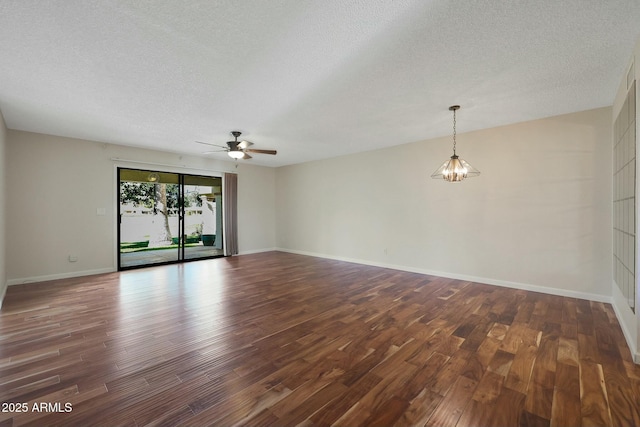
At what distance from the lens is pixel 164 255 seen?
24.7ft

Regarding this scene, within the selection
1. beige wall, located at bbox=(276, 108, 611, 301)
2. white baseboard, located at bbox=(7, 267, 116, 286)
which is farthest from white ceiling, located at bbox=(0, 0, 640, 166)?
white baseboard, located at bbox=(7, 267, 116, 286)

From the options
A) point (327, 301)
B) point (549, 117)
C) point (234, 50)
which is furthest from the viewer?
point (549, 117)

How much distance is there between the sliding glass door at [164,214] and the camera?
20.0 feet

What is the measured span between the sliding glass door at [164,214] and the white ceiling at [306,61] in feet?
6.80

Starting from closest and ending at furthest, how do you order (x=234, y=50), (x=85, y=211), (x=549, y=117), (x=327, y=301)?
(x=234, y=50) < (x=327, y=301) < (x=549, y=117) < (x=85, y=211)

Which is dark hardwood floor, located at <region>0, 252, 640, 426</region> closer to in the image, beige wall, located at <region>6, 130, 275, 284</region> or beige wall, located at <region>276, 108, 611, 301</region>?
beige wall, located at <region>276, 108, 611, 301</region>

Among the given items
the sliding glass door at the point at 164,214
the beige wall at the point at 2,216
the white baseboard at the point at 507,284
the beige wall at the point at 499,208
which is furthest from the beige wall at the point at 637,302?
the sliding glass door at the point at 164,214

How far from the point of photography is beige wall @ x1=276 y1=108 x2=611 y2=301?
12.4ft

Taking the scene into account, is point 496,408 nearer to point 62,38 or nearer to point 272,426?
point 272,426

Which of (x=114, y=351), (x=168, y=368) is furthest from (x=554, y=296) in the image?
(x=114, y=351)

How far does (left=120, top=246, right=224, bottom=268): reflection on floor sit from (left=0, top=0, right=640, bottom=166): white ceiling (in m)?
3.53

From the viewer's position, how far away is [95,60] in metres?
2.49

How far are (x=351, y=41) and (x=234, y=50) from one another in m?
1.02

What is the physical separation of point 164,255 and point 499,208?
26.5ft
